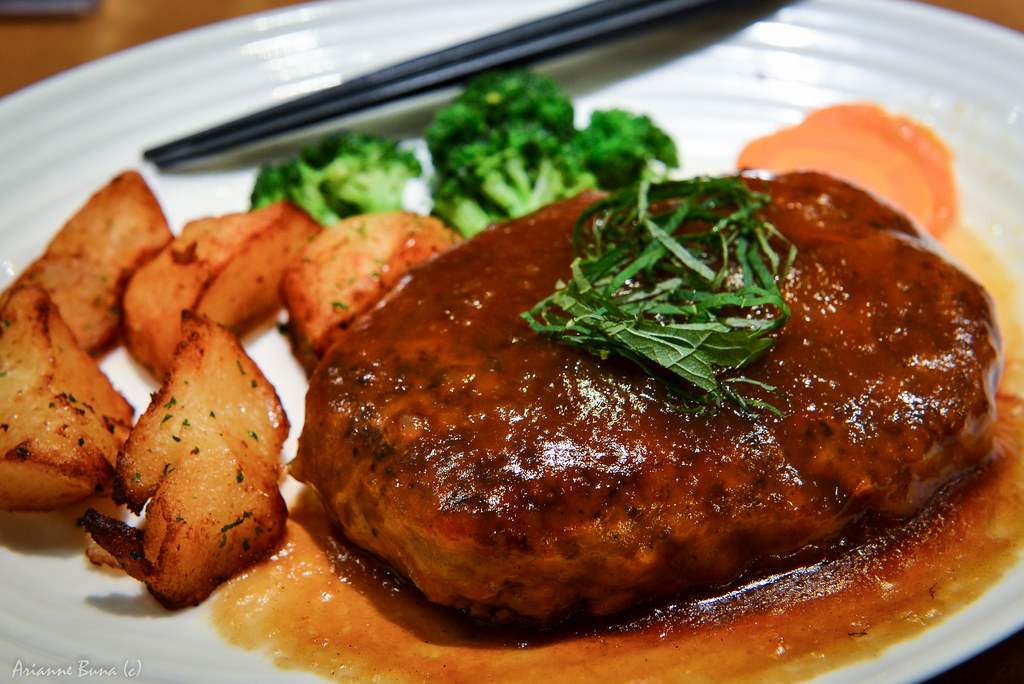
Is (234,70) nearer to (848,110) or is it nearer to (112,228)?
(112,228)

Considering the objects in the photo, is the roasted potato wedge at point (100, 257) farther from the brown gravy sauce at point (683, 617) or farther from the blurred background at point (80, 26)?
the blurred background at point (80, 26)

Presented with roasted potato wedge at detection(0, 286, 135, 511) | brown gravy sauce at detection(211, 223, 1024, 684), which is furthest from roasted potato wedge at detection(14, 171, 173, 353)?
brown gravy sauce at detection(211, 223, 1024, 684)

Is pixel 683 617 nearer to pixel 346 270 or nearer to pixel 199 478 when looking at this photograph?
pixel 199 478

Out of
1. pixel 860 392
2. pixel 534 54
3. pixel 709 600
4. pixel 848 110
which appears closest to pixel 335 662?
pixel 709 600

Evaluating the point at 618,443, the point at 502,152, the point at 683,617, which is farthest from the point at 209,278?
the point at 683,617

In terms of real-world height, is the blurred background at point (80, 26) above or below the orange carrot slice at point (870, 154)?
above

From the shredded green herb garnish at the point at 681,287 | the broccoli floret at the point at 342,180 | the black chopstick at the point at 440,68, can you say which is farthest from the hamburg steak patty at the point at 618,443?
the black chopstick at the point at 440,68
